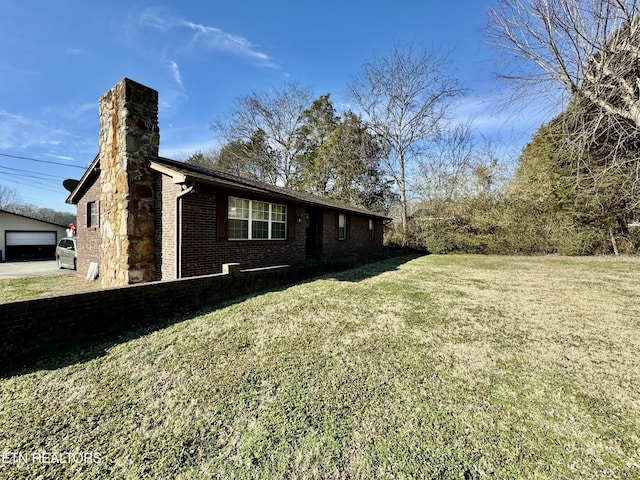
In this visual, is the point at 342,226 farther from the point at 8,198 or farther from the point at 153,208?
the point at 8,198

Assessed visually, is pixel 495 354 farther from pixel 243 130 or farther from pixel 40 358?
pixel 243 130

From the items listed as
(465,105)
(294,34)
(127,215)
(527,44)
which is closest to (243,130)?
(294,34)

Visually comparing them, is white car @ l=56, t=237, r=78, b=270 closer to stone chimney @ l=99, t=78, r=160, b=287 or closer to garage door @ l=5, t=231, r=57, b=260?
stone chimney @ l=99, t=78, r=160, b=287

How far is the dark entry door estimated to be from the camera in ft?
40.7

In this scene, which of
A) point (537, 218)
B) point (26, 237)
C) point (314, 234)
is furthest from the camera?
point (26, 237)

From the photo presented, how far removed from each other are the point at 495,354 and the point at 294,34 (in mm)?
15020

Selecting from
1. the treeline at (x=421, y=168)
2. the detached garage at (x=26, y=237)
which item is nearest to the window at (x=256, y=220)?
the treeline at (x=421, y=168)

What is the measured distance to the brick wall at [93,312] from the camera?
335cm

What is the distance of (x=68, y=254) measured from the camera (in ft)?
38.6

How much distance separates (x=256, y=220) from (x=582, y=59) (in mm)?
8964

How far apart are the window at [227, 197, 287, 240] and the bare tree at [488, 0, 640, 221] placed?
767 cm

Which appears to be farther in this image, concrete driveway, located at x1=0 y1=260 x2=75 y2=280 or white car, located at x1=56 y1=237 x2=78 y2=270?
white car, located at x1=56 y1=237 x2=78 y2=270

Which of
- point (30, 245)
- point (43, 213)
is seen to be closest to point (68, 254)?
point (30, 245)

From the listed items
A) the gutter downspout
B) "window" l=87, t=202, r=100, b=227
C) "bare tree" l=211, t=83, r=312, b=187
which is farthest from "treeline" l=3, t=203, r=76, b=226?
the gutter downspout
